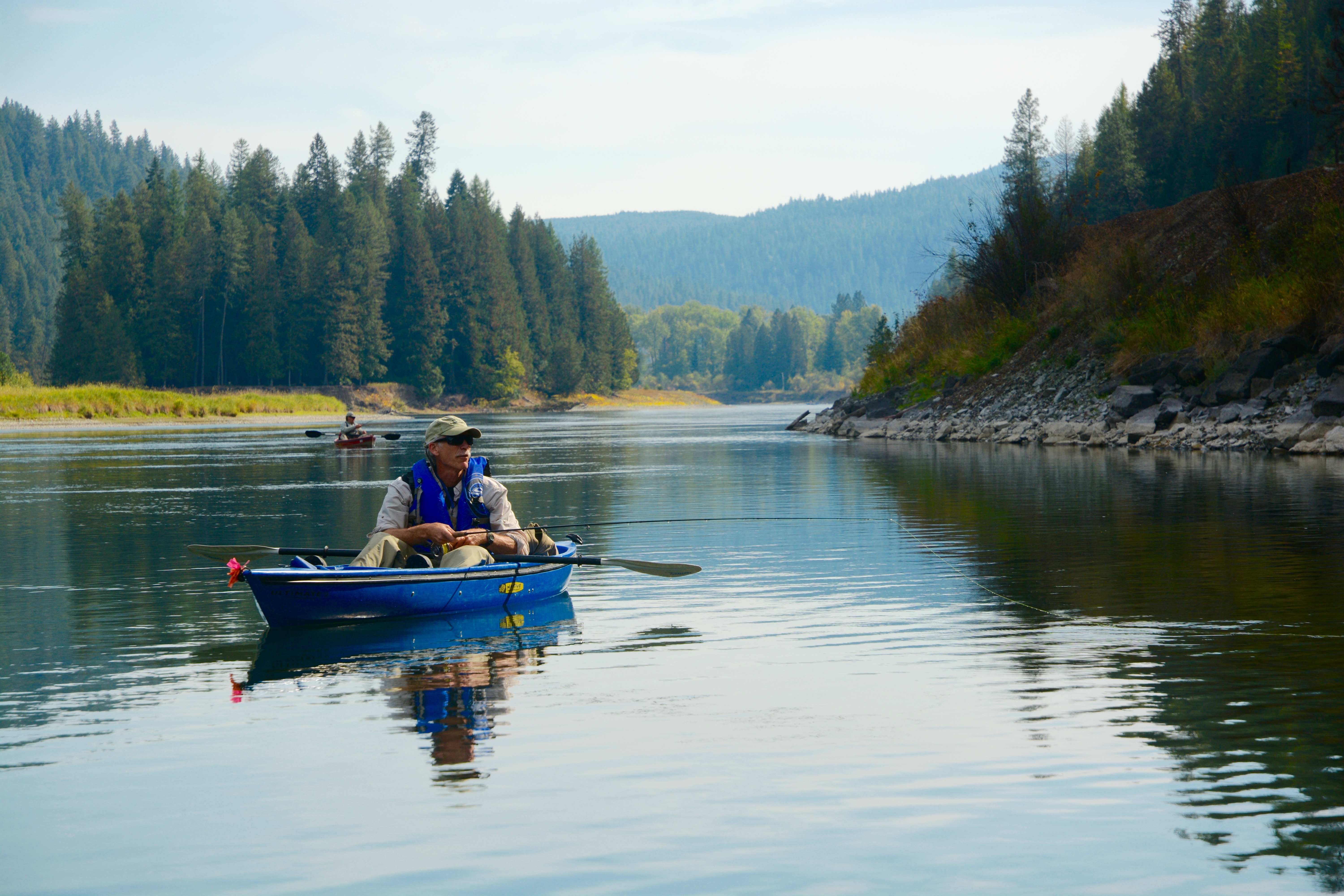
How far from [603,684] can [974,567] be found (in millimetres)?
7811

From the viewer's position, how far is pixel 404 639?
40.4 ft

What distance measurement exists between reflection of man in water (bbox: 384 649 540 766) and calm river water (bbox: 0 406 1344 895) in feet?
0.14

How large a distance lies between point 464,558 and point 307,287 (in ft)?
401

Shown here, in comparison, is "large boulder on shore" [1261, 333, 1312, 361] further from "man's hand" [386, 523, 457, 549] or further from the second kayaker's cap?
"man's hand" [386, 523, 457, 549]

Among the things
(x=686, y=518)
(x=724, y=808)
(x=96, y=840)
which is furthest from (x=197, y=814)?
(x=686, y=518)

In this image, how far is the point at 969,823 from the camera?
21.4ft

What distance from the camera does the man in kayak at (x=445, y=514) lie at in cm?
1283

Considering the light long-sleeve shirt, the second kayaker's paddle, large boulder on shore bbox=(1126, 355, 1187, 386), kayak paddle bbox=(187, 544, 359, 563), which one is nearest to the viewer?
the light long-sleeve shirt

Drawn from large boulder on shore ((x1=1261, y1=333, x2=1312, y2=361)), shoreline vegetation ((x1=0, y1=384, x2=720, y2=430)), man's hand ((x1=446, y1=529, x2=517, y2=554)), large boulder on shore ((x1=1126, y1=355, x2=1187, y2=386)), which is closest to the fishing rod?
man's hand ((x1=446, y1=529, x2=517, y2=554))

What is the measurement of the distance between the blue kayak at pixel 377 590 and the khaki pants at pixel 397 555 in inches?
4.4

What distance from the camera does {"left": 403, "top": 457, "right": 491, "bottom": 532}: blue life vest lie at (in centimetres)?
1318

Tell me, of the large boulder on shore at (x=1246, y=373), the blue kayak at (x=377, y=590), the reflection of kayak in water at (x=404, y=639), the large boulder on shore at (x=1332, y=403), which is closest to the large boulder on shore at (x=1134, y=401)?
the large boulder on shore at (x=1246, y=373)

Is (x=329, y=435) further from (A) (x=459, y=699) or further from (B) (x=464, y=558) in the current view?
(A) (x=459, y=699)

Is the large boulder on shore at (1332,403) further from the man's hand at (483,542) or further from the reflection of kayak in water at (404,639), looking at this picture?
the man's hand at (483,542)
